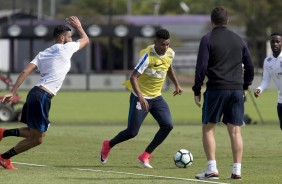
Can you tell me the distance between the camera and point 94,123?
29469 millimetres

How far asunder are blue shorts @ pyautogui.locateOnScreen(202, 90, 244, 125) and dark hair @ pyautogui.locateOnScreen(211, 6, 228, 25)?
36.2 inches

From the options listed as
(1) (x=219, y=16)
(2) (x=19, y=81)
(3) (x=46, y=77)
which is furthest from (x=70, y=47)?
(1) (x=219, y=16)

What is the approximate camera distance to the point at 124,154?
713 inches

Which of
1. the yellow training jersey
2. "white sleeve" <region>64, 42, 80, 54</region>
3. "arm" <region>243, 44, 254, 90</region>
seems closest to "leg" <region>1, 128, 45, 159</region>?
"white sleeve" <region>64, 42, 80, 54</region>

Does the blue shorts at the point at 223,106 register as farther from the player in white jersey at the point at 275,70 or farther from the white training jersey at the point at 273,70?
the white training jersey at the point at 273,70

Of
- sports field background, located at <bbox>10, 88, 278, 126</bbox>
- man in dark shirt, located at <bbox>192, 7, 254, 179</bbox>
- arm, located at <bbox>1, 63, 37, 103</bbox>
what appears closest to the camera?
man in dark shirt, located at <bbox>192, 7, 254, 179</bbox>

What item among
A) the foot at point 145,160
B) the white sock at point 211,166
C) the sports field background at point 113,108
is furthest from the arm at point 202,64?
the sports field background at point 113,108

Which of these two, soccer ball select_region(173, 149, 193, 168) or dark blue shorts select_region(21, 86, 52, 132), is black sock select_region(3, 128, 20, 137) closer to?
dark blue shorts select_region(21, 86, 52, 132)

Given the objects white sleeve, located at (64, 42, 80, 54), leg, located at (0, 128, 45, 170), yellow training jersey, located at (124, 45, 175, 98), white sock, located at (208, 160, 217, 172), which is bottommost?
leg, located at (0, 128, 45, 170)

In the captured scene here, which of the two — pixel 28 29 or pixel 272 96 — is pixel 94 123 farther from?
pixel 28 29

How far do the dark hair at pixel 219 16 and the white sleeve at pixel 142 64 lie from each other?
239 cm

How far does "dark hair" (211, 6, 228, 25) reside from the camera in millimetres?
13195

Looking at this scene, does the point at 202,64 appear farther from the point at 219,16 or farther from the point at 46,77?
the point at 46,77

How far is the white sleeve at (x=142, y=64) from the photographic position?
605 inches
